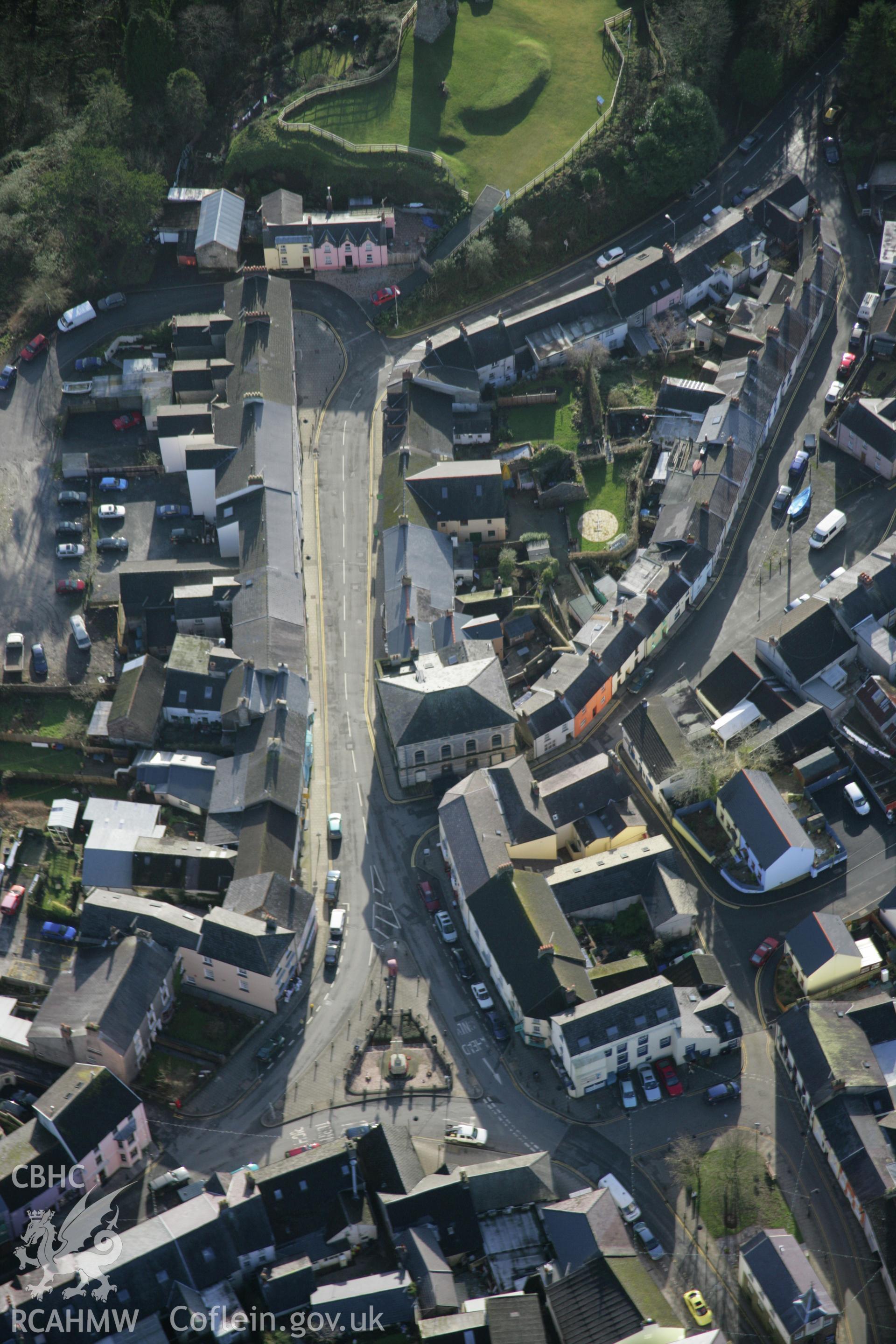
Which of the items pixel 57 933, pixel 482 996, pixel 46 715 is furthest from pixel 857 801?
pixel 46 715

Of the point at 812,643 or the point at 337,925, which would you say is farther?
the point at 812,643

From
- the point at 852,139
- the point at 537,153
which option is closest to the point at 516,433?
the point at 537,153

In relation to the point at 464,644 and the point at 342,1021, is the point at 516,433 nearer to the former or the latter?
the point at 464,644

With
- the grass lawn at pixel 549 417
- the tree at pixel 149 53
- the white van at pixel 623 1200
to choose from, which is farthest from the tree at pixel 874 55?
the white van at pixel 623 1200

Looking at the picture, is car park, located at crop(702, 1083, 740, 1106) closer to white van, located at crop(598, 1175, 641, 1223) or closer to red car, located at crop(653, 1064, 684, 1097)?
red car, located at crop(653, 1064, 684, 1097)

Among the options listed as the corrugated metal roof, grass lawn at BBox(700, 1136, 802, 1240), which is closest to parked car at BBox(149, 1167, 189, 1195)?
grass lawn at BBox(700, 1136, 802, 1240)

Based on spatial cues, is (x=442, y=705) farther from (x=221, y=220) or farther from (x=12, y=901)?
(x=221, y=220)
